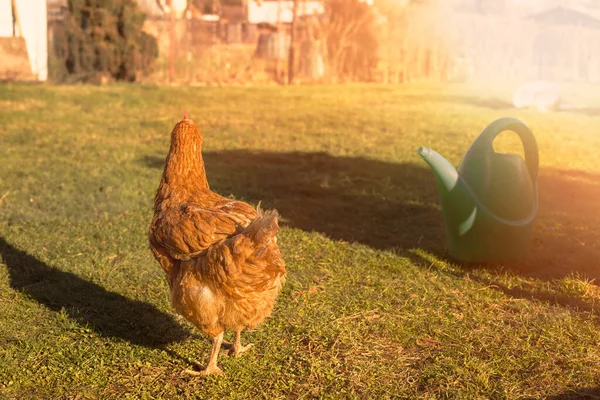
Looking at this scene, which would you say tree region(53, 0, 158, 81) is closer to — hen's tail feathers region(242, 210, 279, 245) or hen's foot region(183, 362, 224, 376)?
hen's foot region(183, 362, 224, 376)

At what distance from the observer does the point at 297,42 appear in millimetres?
18812

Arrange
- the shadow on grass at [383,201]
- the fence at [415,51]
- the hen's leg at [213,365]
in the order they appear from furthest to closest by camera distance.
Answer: the fence at [415,51] < the shadow on grass at [383,201] < the hen's leg at [213,365]

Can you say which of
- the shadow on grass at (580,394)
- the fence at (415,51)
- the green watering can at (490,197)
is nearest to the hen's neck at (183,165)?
the green watering can at (490,197)

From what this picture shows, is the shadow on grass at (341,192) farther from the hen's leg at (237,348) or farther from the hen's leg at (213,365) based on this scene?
the hen's leg at (213,365)

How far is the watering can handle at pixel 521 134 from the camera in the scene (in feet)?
15.1

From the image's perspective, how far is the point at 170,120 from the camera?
1114cm

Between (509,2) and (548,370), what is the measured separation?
11.3 meters

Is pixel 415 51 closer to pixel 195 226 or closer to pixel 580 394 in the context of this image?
pixel 580 394

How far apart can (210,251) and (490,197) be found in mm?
2420

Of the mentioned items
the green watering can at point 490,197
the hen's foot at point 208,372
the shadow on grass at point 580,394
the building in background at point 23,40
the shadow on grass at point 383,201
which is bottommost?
the hen's foot at point 208,372

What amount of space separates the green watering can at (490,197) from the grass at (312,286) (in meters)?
0.22

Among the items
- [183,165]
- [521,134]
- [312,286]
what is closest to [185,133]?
[183,165]

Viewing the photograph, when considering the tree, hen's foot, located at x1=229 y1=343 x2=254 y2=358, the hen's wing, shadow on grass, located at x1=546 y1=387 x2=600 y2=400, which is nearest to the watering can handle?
shadow on grass, located at x1=546 y1=387 x2=600 y2=400

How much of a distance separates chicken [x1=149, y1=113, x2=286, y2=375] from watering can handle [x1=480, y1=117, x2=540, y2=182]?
6.96 ft
